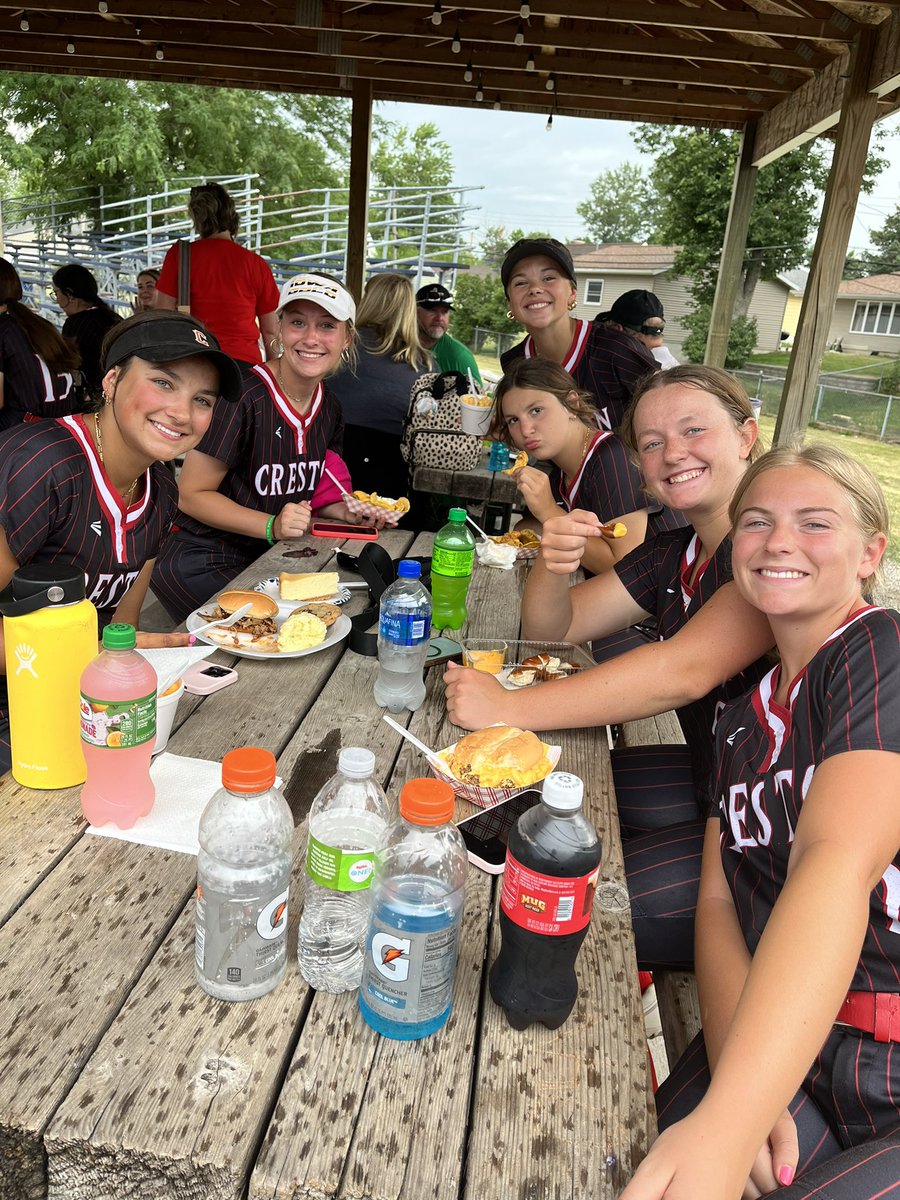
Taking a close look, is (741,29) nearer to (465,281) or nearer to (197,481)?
(197,481)

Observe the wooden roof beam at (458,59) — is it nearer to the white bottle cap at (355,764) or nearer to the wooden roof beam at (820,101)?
the wooden roof beam at (820,101)

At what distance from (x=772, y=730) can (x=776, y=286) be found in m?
17.4

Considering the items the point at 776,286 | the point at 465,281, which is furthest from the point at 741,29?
the point at 465,281

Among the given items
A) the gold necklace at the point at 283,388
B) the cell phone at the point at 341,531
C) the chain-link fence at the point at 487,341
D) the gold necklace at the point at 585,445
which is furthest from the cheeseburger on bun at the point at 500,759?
the chain-link fence at the point at 487,341

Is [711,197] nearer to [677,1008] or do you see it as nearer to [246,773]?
[677,1008]

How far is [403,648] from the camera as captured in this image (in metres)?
1.94

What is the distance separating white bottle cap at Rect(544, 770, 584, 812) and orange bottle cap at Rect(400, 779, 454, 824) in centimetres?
12

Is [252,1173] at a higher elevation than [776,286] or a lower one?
lower

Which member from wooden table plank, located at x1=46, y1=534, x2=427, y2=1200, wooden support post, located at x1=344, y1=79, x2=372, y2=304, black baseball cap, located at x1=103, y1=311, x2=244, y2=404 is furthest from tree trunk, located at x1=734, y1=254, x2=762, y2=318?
wooden table plank, located at x1=46, y1=534, x2=427, y2=1200

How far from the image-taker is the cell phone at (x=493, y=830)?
1398mm

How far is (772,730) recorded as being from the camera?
150 cm

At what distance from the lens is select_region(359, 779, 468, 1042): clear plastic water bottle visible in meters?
1.02

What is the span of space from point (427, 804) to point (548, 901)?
0.66 ft

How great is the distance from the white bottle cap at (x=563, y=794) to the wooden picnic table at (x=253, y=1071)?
0.30m
